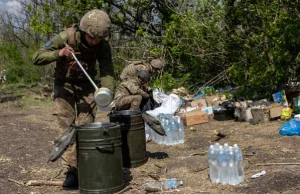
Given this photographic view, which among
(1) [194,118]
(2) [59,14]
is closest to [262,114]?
(1) [194,118]

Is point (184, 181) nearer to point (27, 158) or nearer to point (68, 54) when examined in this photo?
point (68, 54)

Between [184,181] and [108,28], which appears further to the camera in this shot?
[184,181]

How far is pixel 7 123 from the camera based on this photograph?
953 cm

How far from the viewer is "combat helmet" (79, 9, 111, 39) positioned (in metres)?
4.34

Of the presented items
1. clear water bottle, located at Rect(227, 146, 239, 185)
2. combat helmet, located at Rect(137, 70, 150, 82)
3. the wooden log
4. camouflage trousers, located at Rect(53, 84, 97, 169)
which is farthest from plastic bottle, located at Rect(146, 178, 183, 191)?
combat helmet, located at Rect(137, 70, 150, 82)

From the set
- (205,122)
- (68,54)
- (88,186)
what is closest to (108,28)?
(68,54)

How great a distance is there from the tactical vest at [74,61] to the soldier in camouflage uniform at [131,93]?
223 cm

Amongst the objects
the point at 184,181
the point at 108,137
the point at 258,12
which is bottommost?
the point at 184,181

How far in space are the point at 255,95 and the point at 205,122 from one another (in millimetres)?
1944

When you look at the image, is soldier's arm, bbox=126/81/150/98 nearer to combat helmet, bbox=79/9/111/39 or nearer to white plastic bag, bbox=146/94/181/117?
white plastic bag, bbox=146/94/181/117

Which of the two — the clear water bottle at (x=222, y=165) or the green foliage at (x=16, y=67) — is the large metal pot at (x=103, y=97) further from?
the green foliage at (x=16, y=67)

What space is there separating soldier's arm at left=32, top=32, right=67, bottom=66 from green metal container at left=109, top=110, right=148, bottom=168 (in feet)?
4.31

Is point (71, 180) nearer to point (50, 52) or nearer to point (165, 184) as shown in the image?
point (165, 184)

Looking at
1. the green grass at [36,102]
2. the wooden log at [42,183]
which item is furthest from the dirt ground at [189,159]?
the green grass at [36,102]
